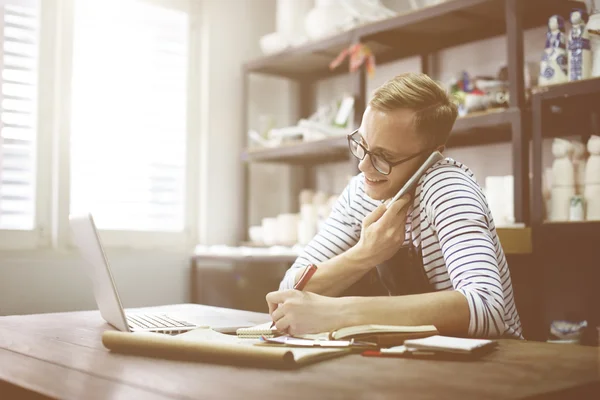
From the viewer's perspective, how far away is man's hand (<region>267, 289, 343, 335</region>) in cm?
107

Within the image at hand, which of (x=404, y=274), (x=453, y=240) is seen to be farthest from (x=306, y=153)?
(x=453, y=240)

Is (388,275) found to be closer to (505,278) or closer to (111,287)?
(505,278)

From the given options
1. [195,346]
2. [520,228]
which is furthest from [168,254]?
[195,346]

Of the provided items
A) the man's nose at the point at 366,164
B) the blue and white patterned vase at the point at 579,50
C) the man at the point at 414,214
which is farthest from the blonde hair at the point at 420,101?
the blue and white patterned vase at the point at 579,50

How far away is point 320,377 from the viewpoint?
78 cm

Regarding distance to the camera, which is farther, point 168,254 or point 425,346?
point 168,254

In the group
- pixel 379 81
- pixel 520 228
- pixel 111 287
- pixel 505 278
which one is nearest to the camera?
pixel 111 287

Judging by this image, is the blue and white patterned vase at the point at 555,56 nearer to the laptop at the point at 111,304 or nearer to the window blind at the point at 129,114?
the laptop at the point at 111,304

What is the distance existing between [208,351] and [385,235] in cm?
67

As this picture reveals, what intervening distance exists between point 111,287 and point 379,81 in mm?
2417

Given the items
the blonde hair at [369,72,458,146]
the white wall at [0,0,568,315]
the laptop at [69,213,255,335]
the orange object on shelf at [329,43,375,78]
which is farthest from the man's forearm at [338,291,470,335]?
the orange object on shelf at [329,43,375,78]

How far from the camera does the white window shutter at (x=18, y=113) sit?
2869 millimetres

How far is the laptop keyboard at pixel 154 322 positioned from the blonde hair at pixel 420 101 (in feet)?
2.16

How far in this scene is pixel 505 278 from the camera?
4.81ft
